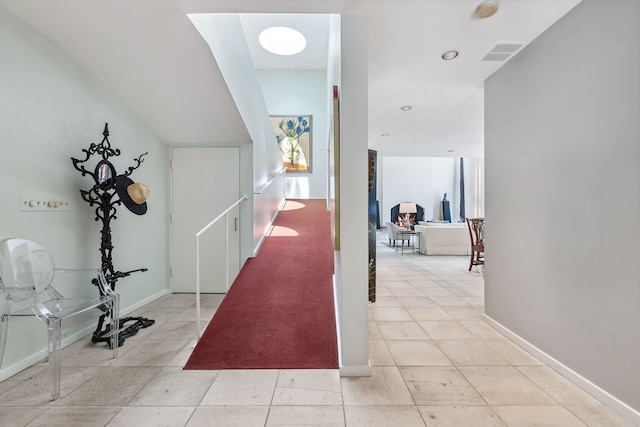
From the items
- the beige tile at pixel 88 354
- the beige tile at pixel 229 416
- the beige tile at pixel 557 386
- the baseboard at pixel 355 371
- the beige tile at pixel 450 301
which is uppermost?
the baseboard at pixel 355 371

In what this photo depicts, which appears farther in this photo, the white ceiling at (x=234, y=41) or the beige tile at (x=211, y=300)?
the beige tile at (x=211, y=300)

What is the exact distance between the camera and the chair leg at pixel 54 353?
69.8 inches

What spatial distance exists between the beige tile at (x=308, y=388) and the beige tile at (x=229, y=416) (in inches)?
5.1

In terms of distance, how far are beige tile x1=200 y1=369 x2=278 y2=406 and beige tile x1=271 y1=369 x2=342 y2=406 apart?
65mm

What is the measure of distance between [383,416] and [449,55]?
3.00m

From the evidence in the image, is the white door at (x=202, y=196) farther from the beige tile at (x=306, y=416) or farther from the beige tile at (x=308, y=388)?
the beige tile at (x=306, y=416)

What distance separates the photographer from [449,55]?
254 centimetres

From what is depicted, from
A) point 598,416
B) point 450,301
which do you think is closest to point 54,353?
point 598,416

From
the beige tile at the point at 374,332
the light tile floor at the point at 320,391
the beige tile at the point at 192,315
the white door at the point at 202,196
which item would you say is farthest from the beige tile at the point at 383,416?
the white door at the point at 202,196

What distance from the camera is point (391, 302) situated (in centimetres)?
372

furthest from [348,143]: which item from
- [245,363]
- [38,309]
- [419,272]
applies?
[419,272]

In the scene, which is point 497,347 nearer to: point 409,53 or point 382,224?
point 409,53

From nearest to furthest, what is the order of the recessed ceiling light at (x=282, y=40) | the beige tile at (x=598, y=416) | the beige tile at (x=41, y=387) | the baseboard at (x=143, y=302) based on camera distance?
the beige tile at (x=598, y=416) → the beige tile at (x=41, y=387) → the baseboard at (x=143, y=302) → the recessed ceiling light at (x=282, y=40)

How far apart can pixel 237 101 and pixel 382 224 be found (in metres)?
11.3
